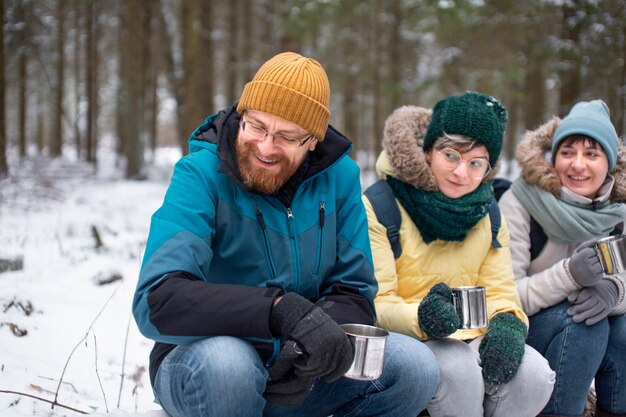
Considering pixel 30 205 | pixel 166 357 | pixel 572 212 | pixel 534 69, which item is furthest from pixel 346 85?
pixel 166 357

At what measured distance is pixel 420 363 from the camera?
232cm

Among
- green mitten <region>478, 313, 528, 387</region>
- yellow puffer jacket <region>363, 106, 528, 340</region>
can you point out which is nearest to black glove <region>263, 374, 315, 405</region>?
yellow puffer jacket <region>363, 106, 528, 340</region>

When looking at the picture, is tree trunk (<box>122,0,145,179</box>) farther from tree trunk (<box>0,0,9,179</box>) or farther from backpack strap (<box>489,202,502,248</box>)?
backpack strap (<box>489,202,502,248</box>)

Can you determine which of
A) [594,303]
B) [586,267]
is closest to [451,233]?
[586,267]

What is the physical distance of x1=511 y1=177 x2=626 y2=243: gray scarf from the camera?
304cm

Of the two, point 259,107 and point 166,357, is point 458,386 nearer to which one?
point 166,357

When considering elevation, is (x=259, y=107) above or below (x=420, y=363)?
above

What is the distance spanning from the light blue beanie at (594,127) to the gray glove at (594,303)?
781mm

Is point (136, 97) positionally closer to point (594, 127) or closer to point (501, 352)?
point (594, 127)

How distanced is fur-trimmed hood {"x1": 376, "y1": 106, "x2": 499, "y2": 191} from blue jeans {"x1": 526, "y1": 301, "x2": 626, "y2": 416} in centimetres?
87

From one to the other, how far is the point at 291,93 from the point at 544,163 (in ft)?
5.65

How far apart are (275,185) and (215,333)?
2.19 feet

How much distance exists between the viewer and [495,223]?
295 centimetres

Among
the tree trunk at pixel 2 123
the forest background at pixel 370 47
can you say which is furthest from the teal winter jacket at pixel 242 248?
the tree trunk at pixel 2 123
